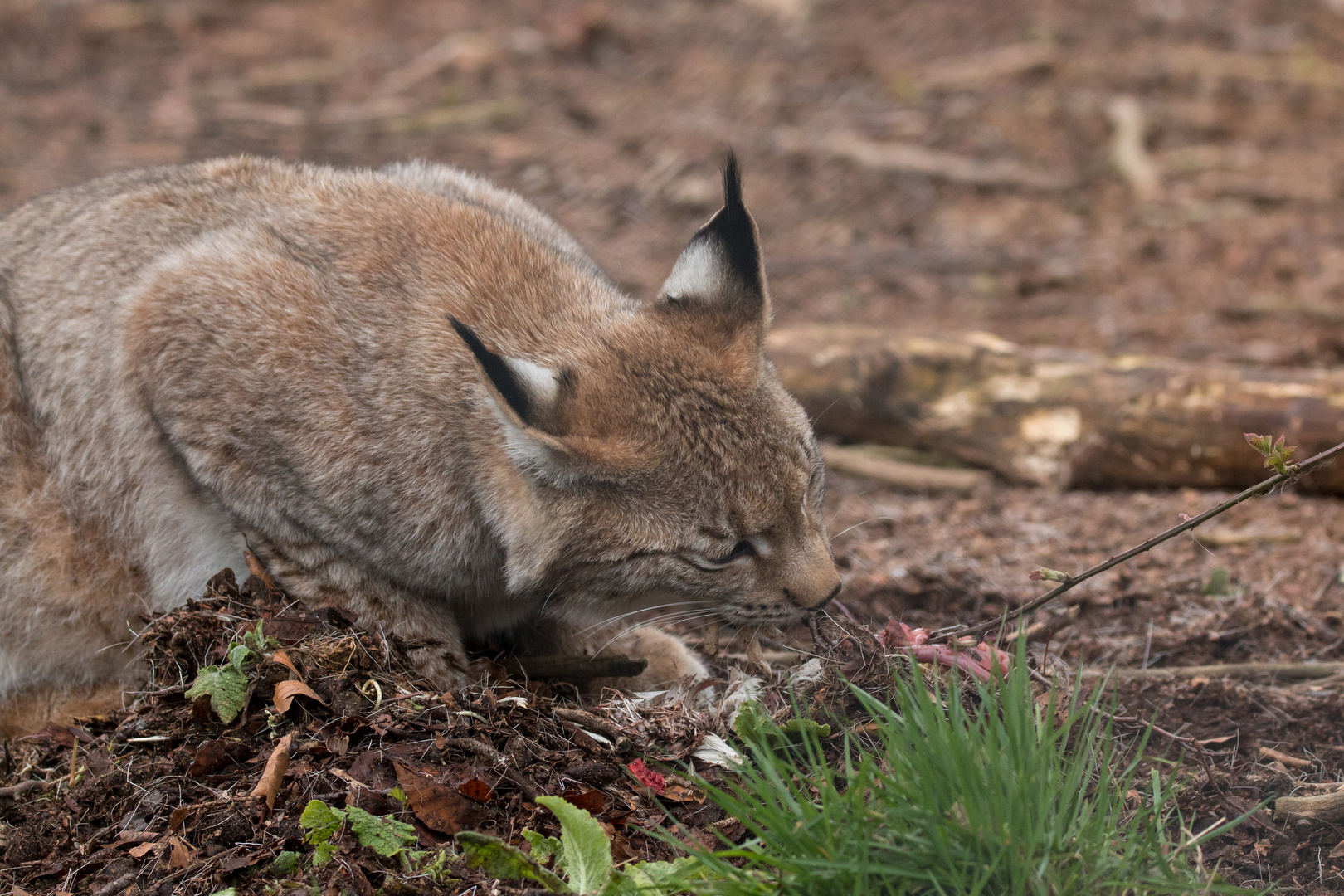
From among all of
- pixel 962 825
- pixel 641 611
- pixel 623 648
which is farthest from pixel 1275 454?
pixel 623 648

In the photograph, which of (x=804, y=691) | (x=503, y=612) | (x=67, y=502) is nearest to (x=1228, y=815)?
(x=804, y=691)

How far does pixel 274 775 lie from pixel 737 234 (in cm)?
222

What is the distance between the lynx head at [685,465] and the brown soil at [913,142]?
98 cm

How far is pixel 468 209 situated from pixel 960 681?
254 cm

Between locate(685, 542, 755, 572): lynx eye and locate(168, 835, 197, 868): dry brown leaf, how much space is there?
1.68 meters

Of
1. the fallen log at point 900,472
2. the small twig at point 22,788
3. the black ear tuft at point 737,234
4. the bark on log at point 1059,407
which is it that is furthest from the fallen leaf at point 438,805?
the fallen log at point 900,472

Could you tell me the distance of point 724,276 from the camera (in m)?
3.74

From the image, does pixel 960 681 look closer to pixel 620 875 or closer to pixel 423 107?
pixel 620 875

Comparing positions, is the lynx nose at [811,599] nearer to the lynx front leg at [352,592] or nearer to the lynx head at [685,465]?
the lynx head at [685,465]

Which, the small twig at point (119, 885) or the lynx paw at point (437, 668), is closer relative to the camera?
the small twig at point (119, 885)

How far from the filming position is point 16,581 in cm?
424

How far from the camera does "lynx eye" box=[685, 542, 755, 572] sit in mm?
3582

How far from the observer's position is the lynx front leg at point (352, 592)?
154 inches

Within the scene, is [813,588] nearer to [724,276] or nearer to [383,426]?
[724,276]
